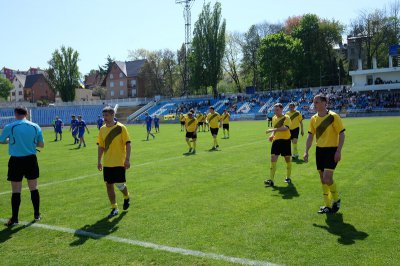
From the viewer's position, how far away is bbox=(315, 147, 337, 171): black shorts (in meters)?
6.65

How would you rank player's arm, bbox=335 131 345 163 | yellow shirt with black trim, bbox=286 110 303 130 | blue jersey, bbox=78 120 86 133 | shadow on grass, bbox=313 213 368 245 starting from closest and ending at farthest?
shadow on grass, bbox=313 213 368 245, player's arm, bbox=335 131 345 163, yellow shirt with black trim, bbox=286 110 303 130, blue jersey, bbox=78 120 86 133

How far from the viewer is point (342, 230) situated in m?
5.77

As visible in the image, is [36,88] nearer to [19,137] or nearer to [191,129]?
[191,129]

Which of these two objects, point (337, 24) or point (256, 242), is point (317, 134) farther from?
point (337, 24)

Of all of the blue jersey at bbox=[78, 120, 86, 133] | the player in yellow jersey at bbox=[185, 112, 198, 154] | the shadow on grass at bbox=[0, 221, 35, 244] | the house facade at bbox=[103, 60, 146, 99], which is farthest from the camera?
the house facade at bbox=[103, 60, 146, 99]

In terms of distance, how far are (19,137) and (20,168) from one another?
547 millimetres

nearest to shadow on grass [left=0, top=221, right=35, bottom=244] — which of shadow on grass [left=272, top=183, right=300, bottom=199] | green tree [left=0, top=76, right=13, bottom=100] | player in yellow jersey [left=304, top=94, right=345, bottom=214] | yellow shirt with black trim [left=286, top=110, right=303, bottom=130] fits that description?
shadow on grass [left=272, top=183, right=300, bottom=199]

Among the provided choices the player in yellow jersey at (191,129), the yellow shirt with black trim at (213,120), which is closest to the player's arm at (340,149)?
the player in yellow jersey at (191,129)

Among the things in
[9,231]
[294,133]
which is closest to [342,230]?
[9,231]

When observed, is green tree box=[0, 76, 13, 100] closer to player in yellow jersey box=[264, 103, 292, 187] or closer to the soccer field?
the soccer field

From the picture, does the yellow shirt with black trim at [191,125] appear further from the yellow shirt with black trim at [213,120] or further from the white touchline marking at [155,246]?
the white touchline marking at [155,246]

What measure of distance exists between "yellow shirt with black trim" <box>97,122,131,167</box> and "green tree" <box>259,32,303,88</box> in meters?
60.9

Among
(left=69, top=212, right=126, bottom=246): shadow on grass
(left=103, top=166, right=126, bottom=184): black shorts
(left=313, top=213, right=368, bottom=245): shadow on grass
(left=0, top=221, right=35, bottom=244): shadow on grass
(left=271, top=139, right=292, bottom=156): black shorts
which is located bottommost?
(left=0, top=221, right=35, bottom=244): shadow on grass

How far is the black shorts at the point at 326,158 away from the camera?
665cm
